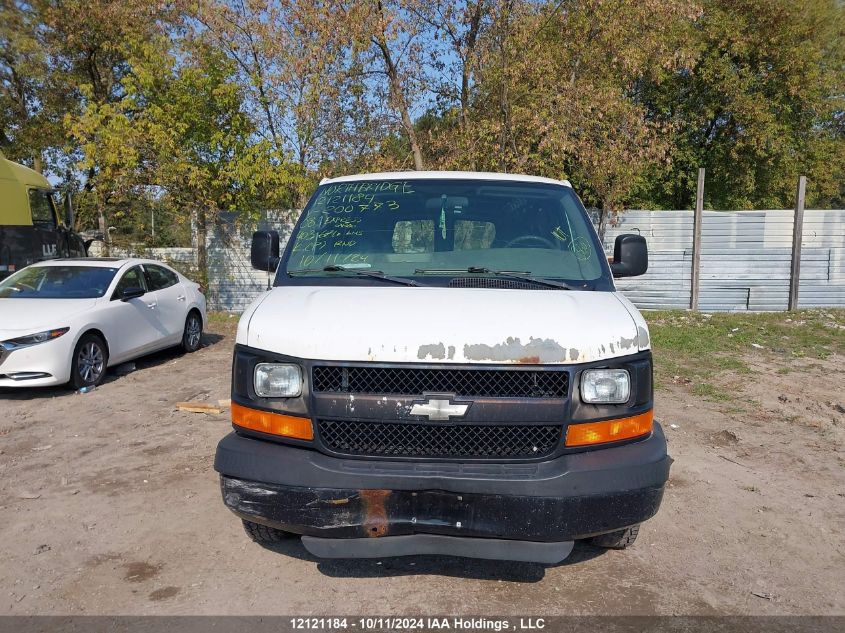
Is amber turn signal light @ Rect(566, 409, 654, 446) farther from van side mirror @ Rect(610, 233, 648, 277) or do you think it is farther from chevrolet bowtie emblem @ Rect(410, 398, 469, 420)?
van side mirror @ Rect(610, 233, 648, 277)

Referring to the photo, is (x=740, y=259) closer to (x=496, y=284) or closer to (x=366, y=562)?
(x=496, y=284)

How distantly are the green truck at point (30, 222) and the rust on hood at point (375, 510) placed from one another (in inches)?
424

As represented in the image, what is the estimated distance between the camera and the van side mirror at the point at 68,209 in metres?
13.1

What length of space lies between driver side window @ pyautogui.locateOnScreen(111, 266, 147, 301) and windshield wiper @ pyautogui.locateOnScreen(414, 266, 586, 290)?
5.96 meters

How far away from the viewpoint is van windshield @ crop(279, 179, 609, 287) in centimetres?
380

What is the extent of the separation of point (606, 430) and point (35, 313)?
6.76 meters

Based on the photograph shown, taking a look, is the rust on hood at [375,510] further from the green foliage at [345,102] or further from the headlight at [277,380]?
the green foliage at [345,102]

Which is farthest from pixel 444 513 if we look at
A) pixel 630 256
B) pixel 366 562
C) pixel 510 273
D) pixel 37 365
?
pixel 37 365

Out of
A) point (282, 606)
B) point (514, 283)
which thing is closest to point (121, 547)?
point (282, 606)

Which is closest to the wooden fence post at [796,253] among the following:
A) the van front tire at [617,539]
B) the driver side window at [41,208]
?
the van front tire at [617,539]

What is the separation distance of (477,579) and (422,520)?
2.82 ft

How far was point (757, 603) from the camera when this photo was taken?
3.23 m

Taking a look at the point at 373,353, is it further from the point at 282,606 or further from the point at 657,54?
the point at 657,54

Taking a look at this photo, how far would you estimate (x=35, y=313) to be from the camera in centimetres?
731
